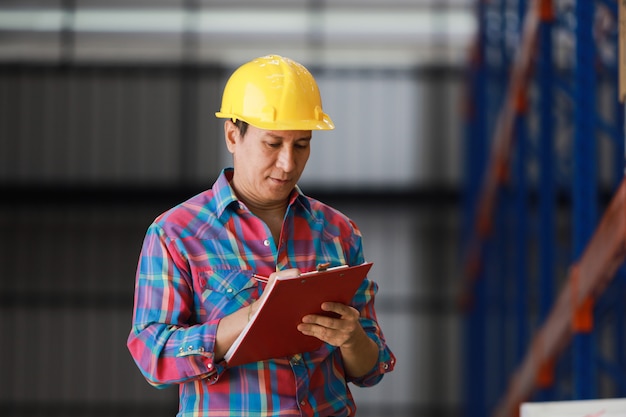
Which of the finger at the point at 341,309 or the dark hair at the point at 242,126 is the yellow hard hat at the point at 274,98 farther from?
the finger at the point at 341,309

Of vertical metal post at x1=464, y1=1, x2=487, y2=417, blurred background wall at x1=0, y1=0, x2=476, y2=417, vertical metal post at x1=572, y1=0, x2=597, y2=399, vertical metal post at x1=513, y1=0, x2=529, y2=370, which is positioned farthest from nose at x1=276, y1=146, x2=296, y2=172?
blurred background wall at x1=0, y1=0, x2=476, y2=417

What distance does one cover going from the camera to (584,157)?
7.46 meters

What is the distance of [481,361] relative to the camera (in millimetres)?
16281

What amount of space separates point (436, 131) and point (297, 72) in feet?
49.0

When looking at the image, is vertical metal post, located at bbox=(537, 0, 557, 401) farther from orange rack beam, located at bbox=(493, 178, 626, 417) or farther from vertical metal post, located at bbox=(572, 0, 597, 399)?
vertical metal post, located at bbox=(572, 0, 597, 399)

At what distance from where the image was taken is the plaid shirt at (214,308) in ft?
10.9

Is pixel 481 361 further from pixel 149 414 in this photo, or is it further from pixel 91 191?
pixel 91 191

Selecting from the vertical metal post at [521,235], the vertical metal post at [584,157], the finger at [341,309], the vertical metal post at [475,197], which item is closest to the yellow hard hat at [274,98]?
the finger at [341,309]

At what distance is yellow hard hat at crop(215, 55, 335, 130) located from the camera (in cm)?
357

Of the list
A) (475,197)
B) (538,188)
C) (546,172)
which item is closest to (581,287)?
(546,172)

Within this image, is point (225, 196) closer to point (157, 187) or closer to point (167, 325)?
point (167, 325)

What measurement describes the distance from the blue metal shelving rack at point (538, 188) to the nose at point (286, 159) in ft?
12.1

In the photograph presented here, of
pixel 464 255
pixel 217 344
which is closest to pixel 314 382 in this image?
pixel 217 344

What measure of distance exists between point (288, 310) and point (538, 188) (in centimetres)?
744
